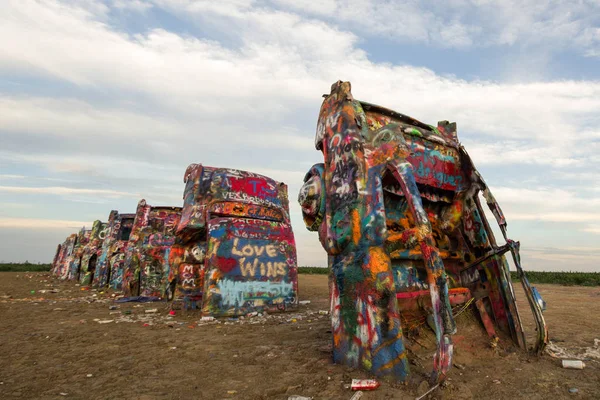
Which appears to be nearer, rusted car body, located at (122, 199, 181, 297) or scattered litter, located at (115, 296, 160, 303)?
scattered litter, located at (115, 296, 160, 303)

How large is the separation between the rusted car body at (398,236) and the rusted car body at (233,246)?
3062 millimetres

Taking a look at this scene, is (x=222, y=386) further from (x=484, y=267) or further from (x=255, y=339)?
(x=484, y=267)

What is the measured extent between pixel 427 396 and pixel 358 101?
9.42 feet

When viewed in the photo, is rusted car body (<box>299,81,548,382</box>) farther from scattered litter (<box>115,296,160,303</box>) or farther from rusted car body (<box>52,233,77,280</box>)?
rusted car body (<box>52,233,77,280</box>)

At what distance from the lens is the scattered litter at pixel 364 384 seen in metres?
2.93

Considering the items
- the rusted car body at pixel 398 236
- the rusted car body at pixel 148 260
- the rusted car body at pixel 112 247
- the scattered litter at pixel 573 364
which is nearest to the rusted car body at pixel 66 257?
the rusted car body at pixel 112 247

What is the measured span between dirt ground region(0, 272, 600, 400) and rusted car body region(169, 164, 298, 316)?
0.73m

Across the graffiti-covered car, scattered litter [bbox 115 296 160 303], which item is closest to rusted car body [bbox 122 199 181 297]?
scattered litter [bbox 115 296 160 303]

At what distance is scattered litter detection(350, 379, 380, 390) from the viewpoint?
2.93m

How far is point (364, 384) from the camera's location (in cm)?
296

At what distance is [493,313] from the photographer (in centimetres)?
434

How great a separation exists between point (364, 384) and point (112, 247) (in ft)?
43.7

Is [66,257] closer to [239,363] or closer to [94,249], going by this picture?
[94,249]

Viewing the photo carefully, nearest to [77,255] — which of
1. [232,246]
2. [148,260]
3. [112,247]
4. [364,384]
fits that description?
[112,247]
